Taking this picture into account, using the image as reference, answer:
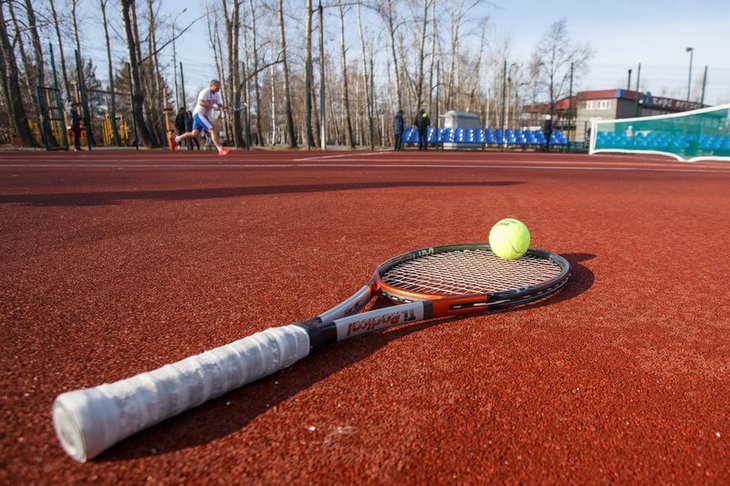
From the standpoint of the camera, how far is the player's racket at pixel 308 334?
113 cm

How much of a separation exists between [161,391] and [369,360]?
29.8 inches

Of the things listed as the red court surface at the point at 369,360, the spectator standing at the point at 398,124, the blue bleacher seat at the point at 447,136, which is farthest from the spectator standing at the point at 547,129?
the red court surface at the point at 369,360

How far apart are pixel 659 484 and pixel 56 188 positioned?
7.63 metres

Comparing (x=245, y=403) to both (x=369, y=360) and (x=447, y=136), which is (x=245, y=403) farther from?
(x=447, y=136)

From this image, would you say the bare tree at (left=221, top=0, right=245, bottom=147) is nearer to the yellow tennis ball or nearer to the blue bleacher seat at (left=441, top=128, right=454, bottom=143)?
the blue bleacher seat at (left=441, top=128, right=454, bottom=143)

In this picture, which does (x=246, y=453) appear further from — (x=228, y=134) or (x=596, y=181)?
(x=228, y=134)

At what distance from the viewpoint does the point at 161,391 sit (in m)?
1.25

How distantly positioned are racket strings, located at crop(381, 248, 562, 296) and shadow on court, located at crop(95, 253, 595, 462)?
0.94 ft

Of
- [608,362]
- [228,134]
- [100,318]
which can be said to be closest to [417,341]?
[608,362]

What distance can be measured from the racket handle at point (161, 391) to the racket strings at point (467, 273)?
0.85m

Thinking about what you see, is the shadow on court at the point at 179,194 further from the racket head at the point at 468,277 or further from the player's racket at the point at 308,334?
the player's racket at the point at 308,334

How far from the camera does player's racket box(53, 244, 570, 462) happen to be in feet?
3.72

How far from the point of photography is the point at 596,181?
8586 millimetres

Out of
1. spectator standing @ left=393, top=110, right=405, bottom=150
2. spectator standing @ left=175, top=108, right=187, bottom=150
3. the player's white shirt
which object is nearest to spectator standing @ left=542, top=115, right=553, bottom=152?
spectator standing @ left=393, top=110, right=405, bottom=150
